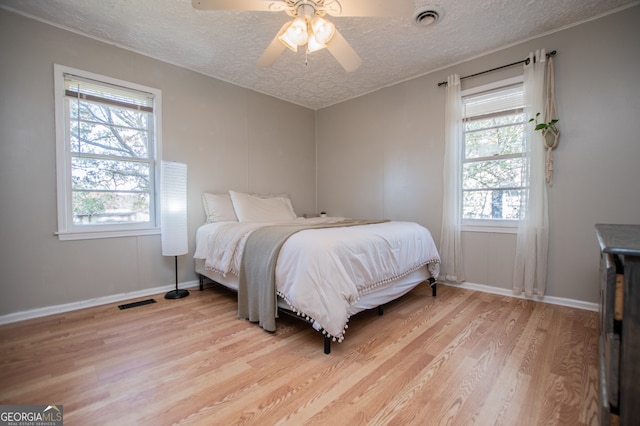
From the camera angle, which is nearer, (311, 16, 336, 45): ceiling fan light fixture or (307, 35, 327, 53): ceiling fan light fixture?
(311, 16, 336, 45): ceiling fan light fixture

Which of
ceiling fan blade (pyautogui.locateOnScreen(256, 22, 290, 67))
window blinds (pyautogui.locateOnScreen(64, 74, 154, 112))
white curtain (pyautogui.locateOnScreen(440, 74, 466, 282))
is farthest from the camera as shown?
white curtain (pyautogui.locateOnScreen(440, 74, 466, 282))

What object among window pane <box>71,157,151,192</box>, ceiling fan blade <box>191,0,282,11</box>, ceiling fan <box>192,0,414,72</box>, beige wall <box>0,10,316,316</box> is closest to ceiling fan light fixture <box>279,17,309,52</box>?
ceiling fan <box>192,0,414,72</box>

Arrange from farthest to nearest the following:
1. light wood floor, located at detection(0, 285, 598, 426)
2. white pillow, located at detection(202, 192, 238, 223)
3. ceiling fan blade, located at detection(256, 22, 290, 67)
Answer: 1. white pillow, located at detection(202, 192, 238, 223)
2. ceiling fan blade, located at detection(256, 22, 290, 67)
3. light wood floor, located at detection(0, 285, 598, 426)

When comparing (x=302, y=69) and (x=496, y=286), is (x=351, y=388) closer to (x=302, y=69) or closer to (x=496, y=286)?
(x=496, y=286)

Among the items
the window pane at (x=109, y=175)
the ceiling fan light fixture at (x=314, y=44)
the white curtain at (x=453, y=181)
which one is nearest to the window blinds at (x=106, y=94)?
the window pane at (x=109, y=175)

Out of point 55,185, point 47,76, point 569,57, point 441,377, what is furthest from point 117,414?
point 569,57

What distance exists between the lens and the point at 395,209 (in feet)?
12.5

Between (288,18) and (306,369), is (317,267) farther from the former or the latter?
(288,18)

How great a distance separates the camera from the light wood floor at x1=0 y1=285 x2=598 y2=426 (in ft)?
4.28

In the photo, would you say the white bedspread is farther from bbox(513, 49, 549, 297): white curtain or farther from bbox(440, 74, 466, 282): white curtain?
bbox(513, 49, 549, 297): white curtain

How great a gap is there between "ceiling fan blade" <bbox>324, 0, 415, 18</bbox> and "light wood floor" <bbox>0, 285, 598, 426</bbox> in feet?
7.15

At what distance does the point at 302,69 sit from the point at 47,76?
8.08ft

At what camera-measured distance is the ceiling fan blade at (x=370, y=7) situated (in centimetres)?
162

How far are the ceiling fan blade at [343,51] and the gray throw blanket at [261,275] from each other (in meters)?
1.37
